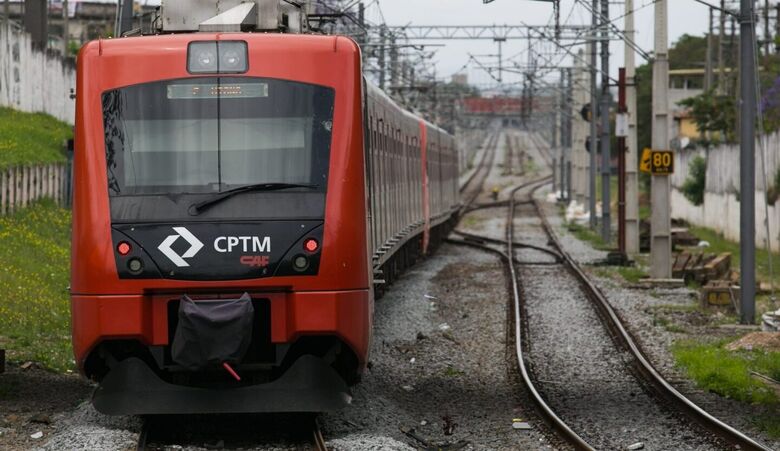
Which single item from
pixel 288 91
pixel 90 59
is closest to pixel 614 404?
pixel 288 91

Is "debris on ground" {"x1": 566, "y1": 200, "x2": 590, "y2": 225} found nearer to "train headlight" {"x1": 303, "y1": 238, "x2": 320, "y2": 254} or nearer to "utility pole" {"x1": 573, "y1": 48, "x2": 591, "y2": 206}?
"utility pole" {"x1": 573, "y1": 48, "x2": 591, "y2": 206}

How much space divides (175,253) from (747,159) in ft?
32.2

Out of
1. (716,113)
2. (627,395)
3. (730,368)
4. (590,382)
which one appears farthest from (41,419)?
(716,113)

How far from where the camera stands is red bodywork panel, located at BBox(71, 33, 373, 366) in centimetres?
981

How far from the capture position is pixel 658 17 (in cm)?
2383

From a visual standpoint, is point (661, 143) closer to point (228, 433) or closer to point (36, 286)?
point (36, 286)

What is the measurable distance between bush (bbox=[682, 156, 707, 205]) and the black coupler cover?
36539mm

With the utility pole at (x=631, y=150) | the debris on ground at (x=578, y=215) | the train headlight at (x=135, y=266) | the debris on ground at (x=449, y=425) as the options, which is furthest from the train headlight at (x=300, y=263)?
the debris on ground at (x=578, y=215)

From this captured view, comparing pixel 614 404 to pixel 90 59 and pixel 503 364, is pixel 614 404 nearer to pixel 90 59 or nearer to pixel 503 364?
pixel 503 364

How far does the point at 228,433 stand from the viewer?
34.5 ft

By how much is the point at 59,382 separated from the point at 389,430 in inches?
139

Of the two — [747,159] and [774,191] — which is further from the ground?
[747,159]

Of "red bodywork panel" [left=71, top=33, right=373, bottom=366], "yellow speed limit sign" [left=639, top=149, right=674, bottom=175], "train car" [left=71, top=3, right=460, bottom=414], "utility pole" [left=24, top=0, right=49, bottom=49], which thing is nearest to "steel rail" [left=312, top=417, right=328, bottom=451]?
"train car" [left=71, top=3, right=460, bottom=414]

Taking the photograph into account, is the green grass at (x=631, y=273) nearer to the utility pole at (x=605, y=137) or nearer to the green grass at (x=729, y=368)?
the utility pole at (x=605, y=137)
